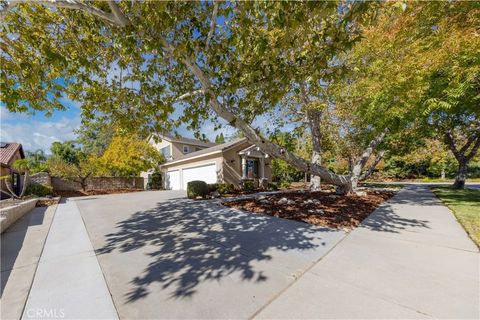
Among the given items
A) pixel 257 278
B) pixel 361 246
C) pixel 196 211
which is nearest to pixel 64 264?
pixel 257 278

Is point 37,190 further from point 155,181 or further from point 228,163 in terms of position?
point 228,163

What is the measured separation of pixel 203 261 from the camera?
381 centimetres

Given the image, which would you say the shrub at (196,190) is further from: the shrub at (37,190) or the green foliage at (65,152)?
the green foliage at (65,152)

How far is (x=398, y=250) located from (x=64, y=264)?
20.8 feet

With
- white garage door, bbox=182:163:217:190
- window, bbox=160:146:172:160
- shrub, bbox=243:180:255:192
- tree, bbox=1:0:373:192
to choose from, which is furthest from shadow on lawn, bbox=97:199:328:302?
window, bbox=160:146:172:160

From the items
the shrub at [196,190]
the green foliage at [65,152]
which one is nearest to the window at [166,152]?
the shrub at [196,190]

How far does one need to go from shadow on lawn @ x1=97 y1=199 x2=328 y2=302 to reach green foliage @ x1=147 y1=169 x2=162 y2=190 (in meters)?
17.0

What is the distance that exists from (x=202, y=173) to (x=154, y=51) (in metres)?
13.7

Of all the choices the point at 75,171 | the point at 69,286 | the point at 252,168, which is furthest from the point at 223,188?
the point at 75,171

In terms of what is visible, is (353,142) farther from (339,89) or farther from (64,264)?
(64,264)

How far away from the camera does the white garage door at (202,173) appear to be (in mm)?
16898

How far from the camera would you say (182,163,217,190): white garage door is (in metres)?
16.9

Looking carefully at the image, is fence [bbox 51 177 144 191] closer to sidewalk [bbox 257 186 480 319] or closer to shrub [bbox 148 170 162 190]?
shrub [bbox 148 170 162 190]

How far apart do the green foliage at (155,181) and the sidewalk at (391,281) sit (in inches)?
876
